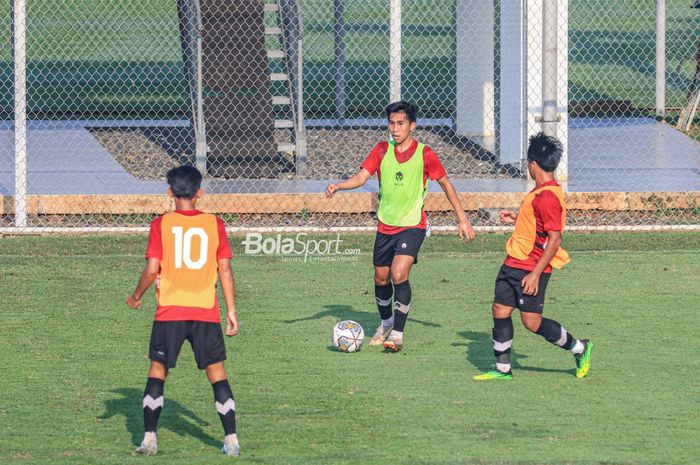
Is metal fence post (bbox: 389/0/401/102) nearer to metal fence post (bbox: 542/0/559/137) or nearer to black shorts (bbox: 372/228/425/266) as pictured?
metal fence post (bbox: 542/0/559/137)

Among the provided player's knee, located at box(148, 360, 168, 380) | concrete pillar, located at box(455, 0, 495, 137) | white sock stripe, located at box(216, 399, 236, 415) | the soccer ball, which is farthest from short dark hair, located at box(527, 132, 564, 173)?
concrete pillar, located at box(455, 0, 495, 137)

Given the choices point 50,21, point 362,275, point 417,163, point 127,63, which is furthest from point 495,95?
point 50,21

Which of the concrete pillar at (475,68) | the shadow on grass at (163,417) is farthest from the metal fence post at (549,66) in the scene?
the shadow on grass at (163,417)

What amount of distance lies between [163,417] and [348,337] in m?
1.87

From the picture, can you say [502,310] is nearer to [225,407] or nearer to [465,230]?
[465,230]

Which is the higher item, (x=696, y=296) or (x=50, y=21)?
(x=50, y=21)

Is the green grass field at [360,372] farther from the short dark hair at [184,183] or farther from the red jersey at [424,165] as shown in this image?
the short dark hair at [184,183]

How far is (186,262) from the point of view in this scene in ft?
21.5

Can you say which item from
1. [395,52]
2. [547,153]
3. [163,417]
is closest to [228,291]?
[163,417]

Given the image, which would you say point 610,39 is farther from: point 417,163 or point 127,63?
point 417,163

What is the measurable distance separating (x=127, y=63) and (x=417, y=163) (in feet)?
75.2

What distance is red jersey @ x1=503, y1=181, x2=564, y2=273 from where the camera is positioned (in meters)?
7.84

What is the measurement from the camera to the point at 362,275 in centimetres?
1173

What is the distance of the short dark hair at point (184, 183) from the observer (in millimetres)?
6520
